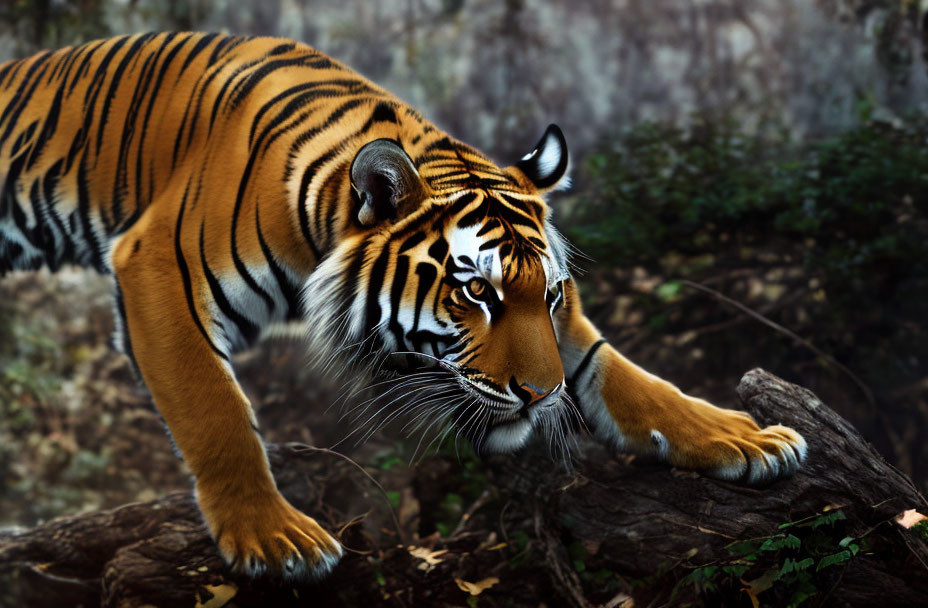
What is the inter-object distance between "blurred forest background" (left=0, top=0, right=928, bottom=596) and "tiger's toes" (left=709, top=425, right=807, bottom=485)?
3.32 feet

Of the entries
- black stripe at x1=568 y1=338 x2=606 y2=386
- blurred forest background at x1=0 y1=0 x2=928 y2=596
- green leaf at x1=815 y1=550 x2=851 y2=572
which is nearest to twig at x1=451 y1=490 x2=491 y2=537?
blurred forest background at x1=0 y1=0 x2=928 y2=596

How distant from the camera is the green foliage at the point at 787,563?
1.92 metres

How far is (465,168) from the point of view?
2369mm

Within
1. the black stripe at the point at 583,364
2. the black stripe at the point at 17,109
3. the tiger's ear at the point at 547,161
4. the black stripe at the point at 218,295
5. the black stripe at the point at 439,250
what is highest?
the tiger's ear at the point at 547,161

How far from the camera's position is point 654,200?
4.28 meters

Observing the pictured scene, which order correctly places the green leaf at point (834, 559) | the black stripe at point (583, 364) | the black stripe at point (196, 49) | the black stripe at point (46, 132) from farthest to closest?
the black stripe at point (46, 132) < the black stripe at point (196, 49) < the black stripe at point (583, 364) < the green leaf at point (834, 559)

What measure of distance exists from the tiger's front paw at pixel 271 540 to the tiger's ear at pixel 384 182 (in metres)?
0.87

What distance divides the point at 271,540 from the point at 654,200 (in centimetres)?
296

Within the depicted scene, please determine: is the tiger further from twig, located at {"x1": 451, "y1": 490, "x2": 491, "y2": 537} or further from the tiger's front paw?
twig, located at {"x1": 451, "y1": 490, "x2": 491, "y2": 537}

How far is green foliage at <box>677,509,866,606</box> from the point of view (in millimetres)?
1922

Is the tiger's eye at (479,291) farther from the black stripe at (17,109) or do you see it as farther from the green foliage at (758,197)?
the black stripe at (17,109)

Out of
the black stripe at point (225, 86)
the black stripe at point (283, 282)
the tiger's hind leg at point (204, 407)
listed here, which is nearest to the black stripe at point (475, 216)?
the black stripe at point (283, 282)

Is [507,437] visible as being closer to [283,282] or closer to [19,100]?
[283,282]

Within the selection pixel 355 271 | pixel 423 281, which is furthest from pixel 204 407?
pixel 423 281
